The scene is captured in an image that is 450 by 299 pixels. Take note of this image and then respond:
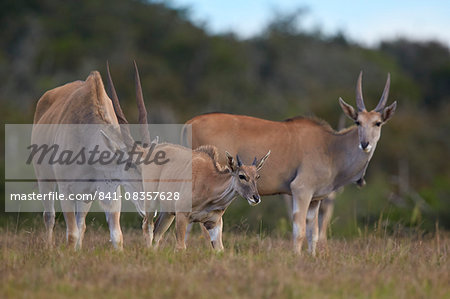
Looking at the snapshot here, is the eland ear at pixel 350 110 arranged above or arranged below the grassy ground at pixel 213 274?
above

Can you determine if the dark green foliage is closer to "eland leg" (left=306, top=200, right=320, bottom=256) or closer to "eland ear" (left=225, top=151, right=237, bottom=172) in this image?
"eland leg" (left=306, top=200, right=320, bottom=256)

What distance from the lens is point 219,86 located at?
44812mm

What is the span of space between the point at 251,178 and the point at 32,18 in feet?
136

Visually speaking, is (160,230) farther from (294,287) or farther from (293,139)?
(294,287)

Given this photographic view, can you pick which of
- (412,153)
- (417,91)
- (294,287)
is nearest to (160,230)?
(294,287)

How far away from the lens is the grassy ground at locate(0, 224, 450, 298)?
6.41m

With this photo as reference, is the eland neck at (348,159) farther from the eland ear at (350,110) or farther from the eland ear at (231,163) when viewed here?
the eland ear at (231,163)

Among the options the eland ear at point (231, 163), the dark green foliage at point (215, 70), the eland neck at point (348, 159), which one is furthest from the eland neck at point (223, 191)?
the dark green foliage at point (215, 70)

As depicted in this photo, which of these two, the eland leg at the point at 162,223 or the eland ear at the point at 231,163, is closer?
the eland ear at the point at 231,163
